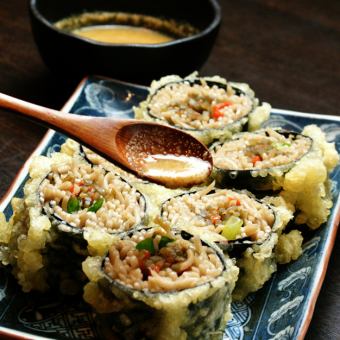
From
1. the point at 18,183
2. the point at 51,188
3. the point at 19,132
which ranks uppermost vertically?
the point at 51,188

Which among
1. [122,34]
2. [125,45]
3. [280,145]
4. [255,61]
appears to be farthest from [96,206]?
[255,61]

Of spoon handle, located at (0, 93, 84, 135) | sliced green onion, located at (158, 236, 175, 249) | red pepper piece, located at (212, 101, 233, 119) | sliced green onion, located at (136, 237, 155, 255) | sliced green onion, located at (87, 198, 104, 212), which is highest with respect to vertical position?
spoon handle, located at (0, 93, 84, 135)

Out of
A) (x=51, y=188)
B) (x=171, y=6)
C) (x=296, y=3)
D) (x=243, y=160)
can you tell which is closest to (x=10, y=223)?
(x=51, y=188)

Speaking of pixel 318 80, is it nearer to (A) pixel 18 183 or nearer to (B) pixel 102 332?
(A) pixel 18 183

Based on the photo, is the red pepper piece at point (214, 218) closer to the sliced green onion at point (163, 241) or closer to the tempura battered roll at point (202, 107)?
the sliced green onion at point (163, 241)

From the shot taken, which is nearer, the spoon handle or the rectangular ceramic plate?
the rectangular ceramic plate

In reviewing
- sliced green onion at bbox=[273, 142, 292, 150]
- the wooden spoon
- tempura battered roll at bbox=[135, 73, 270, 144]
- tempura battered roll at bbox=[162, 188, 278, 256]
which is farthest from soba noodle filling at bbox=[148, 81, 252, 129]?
tempura battered roll at bbox=[162, 188, 278, 256]

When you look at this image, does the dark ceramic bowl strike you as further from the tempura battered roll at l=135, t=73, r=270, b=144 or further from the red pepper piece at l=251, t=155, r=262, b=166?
the red pepper piece at l=251, t=155, r=262, b=166
